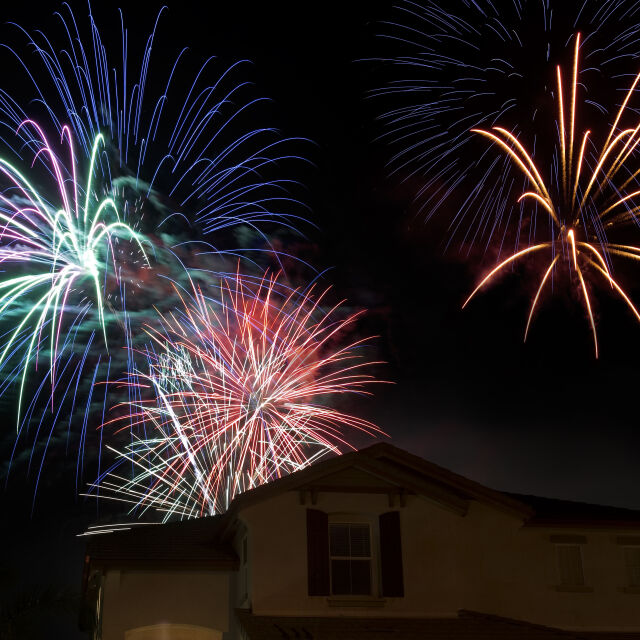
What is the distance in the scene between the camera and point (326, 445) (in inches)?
1033

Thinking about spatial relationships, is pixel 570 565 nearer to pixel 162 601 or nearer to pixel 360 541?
pixel 360 541

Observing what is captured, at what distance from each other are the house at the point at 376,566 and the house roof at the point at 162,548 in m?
0.04

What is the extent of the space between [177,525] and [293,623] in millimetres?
5132

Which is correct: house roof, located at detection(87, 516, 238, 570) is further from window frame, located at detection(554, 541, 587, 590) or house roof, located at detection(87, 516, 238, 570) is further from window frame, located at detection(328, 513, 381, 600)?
window frame, located at detection(554, 541, 587, 590)

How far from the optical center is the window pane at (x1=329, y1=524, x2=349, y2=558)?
59.8 ft

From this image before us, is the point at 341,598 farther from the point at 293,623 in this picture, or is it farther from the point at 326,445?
the point at 326,445

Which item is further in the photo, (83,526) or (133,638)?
(83,526)

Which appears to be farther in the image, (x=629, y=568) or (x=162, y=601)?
(x=629, y=568)

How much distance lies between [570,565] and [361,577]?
5.13 metres

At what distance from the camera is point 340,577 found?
1802 cm

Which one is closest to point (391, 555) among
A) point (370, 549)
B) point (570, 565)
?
point (370, 549)

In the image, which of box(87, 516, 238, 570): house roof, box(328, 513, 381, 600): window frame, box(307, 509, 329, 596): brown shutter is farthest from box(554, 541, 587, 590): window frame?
box(87, 516, 238, 570): house roof

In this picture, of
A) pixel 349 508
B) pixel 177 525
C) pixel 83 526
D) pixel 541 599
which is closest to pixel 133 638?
pixel 177 525

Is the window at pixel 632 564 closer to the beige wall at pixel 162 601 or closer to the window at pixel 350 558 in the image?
the window at pixel 350 558
